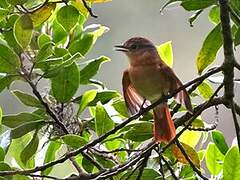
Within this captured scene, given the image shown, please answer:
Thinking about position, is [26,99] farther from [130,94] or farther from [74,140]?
[130,94]

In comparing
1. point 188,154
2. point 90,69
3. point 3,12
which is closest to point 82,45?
point 90,69

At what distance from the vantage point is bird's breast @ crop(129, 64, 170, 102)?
1.02 meters

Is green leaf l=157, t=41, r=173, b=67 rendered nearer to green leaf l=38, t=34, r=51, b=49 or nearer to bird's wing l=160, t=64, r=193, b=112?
bird's wing l=160, t=64, r=193, b=112

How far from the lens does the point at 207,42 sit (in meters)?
0.92

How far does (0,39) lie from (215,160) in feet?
1.32

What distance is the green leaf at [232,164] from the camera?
0.87 metres

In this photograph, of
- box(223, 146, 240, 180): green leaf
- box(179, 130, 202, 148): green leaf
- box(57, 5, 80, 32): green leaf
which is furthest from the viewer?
box(179, 130, 202, 148): green leaf

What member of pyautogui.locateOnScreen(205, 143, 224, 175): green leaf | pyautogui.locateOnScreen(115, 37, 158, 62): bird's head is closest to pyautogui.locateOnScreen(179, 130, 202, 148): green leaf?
pyautogui.locateOnScreen(205, 143, 224, 175): green leaf

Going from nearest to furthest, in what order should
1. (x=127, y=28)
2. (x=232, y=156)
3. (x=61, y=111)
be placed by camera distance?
(x=232, y=156), (x=61, y=111), (x=127, y=28)

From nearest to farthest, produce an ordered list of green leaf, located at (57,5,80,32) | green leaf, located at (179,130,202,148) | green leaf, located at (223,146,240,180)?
green leaf, located at (223,146,240,180) < green leaf, located at (57,5,80,32) < green leaf, located at (179,130,202,148)

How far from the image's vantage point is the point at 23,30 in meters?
0.89

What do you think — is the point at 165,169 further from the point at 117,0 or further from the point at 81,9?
the point at 117,0

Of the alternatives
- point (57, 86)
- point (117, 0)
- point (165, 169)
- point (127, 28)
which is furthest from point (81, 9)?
point (117, 0)

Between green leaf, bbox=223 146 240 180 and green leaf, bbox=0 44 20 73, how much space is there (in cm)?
33
